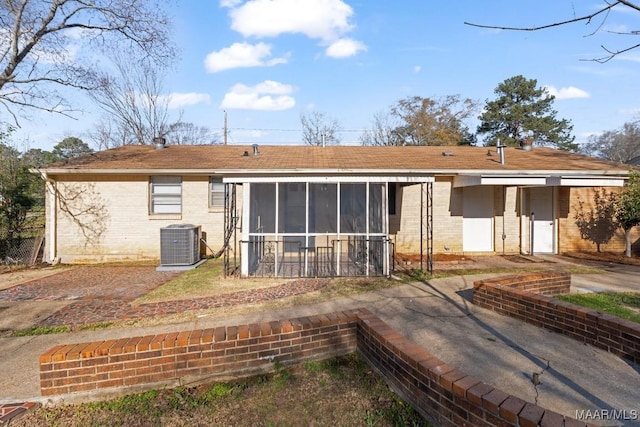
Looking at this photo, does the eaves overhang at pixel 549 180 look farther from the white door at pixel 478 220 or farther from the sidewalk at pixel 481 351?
the sidewalk at pixel 481 351

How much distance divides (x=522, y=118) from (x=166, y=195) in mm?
31025

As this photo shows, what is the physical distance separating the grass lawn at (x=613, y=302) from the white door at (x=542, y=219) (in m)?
5.52

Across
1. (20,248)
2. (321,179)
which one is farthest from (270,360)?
(20,248)

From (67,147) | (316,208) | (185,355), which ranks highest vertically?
(67,147)

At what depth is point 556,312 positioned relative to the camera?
4.05 meters

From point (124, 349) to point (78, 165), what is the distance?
→ 972 cm

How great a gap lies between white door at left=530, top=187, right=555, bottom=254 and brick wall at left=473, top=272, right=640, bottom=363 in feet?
20.0

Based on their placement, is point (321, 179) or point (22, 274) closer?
point (321, 179)

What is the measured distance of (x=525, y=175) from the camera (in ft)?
30.0

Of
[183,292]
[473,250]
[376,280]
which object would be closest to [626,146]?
[473,250]

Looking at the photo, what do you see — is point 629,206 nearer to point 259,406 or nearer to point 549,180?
point 549,180

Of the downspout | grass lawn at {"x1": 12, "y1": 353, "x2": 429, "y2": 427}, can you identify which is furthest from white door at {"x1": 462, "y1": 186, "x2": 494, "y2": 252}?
the downspout

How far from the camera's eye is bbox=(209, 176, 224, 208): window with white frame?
10859mm

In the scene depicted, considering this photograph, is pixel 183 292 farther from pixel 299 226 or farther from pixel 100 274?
pixel 100 274
